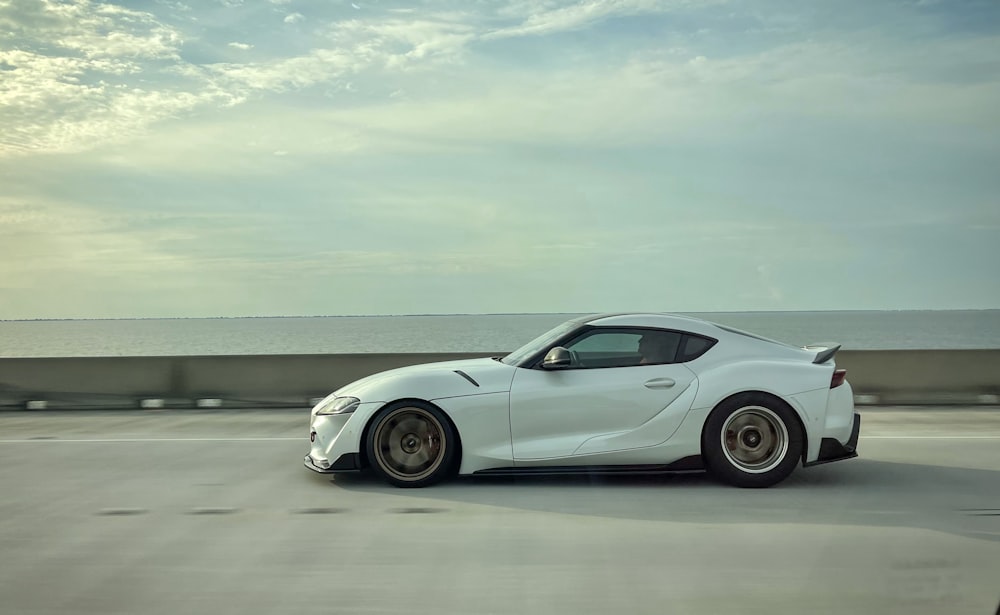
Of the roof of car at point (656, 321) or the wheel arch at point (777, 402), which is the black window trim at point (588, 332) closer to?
the roof of car at point (656, 321)

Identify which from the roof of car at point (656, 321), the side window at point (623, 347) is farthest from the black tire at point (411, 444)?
the roof of car at point (656, 321)

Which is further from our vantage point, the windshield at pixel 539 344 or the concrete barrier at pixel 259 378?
the concrete barrier at pixel 259 378

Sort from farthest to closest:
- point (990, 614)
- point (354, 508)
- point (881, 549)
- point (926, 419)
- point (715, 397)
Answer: point (926, 419), point (715, 397), point (354, 508), point (881, 549), point (990, 614)

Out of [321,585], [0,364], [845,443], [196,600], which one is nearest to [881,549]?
[845,443]

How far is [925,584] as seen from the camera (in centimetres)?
439

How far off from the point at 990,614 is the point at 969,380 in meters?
10.2

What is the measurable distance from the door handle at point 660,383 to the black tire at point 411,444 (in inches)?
59.4

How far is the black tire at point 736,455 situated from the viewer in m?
6.68

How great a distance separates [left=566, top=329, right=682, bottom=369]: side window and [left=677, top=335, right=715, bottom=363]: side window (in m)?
0.05

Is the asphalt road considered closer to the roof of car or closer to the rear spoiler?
the rear spoiler

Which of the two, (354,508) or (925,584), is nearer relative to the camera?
(925,584)

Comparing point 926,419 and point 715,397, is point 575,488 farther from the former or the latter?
point 926,419

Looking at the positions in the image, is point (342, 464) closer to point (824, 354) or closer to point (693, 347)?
point (693, 347)

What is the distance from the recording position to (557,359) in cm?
671
